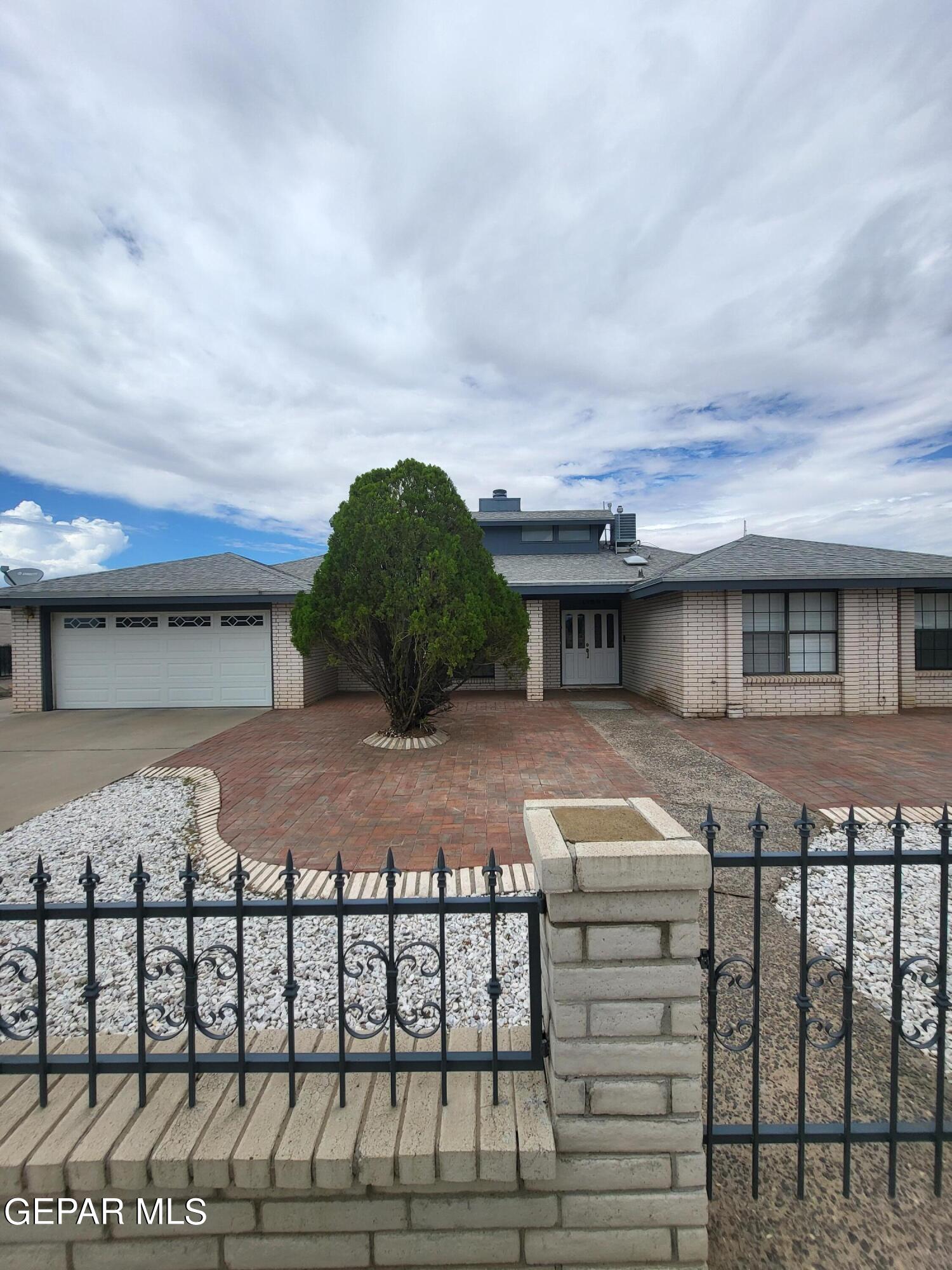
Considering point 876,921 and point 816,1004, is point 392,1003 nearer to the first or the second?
point 816,1004

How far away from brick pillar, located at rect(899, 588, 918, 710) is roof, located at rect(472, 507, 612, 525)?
28.8 ft

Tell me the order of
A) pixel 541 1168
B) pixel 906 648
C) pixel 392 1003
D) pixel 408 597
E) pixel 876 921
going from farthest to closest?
pixel 906 648 < pixel 408 597 < pixel 876 921 < pixel 392 1003 < pixel 541 1168

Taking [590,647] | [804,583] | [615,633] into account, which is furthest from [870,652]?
[590,647]

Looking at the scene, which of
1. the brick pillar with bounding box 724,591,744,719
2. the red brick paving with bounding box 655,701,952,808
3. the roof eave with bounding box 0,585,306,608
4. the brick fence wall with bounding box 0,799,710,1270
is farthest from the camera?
the roof eave with bounding box 0,585,306,608

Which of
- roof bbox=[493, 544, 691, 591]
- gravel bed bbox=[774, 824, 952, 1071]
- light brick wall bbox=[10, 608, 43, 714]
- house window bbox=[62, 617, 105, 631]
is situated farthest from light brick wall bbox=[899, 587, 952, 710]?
light brick wall bbox=[10, 608, 43, 714]

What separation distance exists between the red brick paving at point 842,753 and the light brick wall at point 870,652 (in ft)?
1.07

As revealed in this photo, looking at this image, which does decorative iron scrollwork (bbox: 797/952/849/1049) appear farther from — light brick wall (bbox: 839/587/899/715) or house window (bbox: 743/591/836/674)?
light brick wall (bbox: 839/587/899/715)

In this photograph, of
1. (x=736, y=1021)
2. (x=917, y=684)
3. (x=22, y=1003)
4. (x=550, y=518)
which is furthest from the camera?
(x=550, y=518)

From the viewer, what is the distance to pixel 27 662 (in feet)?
37.4

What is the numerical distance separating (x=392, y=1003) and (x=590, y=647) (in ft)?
42.6

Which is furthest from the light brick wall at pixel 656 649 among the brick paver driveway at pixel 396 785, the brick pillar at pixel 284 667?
the brick pillar at pixel 284 667

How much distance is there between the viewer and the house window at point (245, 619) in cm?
1166

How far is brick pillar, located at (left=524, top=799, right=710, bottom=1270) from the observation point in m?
1.51

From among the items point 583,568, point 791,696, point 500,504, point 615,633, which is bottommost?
point 791,696
